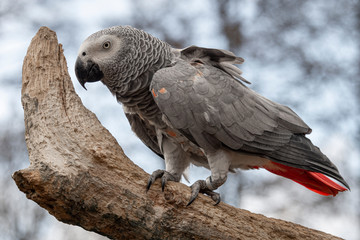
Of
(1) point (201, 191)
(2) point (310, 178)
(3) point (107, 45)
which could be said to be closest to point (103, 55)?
(3) point (107, 45)

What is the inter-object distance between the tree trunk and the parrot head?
0.30 metres

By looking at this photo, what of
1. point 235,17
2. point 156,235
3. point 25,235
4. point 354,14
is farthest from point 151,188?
point 354,14

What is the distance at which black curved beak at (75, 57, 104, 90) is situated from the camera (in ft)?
8.28

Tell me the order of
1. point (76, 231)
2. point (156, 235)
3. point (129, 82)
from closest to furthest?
point (156, 235)
point (129, 82)
point (76, 231)

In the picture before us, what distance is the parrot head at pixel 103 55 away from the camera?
2504 mm

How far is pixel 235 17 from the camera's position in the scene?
18.2 feet

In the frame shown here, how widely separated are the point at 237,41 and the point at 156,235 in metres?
3.86

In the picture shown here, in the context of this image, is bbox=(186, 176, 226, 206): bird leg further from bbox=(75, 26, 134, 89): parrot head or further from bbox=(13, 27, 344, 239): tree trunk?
bbox=(75, 26, 134, 89): parrot head

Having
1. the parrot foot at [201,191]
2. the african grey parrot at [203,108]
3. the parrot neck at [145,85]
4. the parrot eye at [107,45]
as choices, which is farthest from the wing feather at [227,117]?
the parrot eye at [107,45]

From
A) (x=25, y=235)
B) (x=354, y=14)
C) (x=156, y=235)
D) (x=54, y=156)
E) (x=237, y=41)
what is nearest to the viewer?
(x=54, y=156)

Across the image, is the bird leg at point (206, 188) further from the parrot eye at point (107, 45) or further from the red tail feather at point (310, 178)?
the parrot eye at point (107, 45)

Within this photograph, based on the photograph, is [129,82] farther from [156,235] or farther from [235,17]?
[235,17]

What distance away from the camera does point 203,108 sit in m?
2.37

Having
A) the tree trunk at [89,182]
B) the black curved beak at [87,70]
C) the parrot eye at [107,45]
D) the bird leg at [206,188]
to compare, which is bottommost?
the tree trunk at [89,182]
